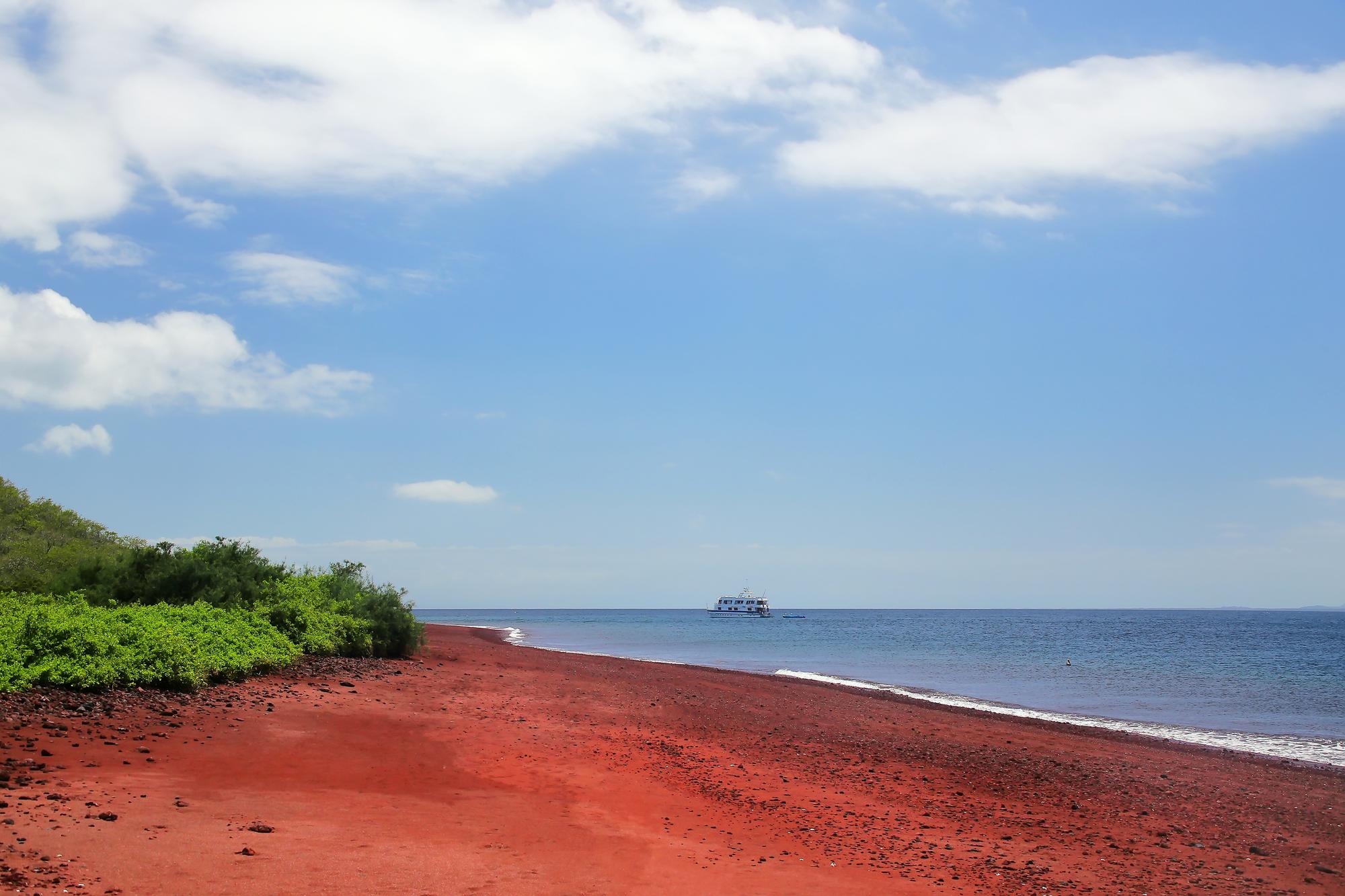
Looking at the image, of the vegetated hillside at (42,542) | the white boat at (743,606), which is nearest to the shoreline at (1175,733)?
the vegetated hillside at (42,542)

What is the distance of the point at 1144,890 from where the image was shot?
907cm

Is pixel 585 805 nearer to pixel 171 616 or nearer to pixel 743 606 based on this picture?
pixel 171 616

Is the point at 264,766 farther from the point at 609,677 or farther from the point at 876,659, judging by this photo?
the point at 876,659

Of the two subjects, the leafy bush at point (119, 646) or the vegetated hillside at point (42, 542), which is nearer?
the leafy bush at point (119, 646)

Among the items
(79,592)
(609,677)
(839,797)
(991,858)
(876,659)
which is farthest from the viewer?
(876,659)

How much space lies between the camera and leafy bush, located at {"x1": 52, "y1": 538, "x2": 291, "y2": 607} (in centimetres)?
1934

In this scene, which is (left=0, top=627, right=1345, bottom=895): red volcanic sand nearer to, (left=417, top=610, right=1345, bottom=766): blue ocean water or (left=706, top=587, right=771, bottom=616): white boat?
(left=417, top=610, right=1345, bottom=766): blue ocean water

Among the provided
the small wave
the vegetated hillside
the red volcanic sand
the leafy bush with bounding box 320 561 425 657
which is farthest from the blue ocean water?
the vegetated hillside

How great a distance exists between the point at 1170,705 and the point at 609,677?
17.5 m

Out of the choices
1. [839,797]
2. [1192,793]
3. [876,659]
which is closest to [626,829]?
[839,797]

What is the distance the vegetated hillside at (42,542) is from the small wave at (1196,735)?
22.7 m

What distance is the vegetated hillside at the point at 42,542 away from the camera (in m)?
24.1

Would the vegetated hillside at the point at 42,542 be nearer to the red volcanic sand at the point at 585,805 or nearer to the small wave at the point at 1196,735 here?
the red volcanic sand at the point at 585,805

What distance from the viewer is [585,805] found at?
11109 millimetres
